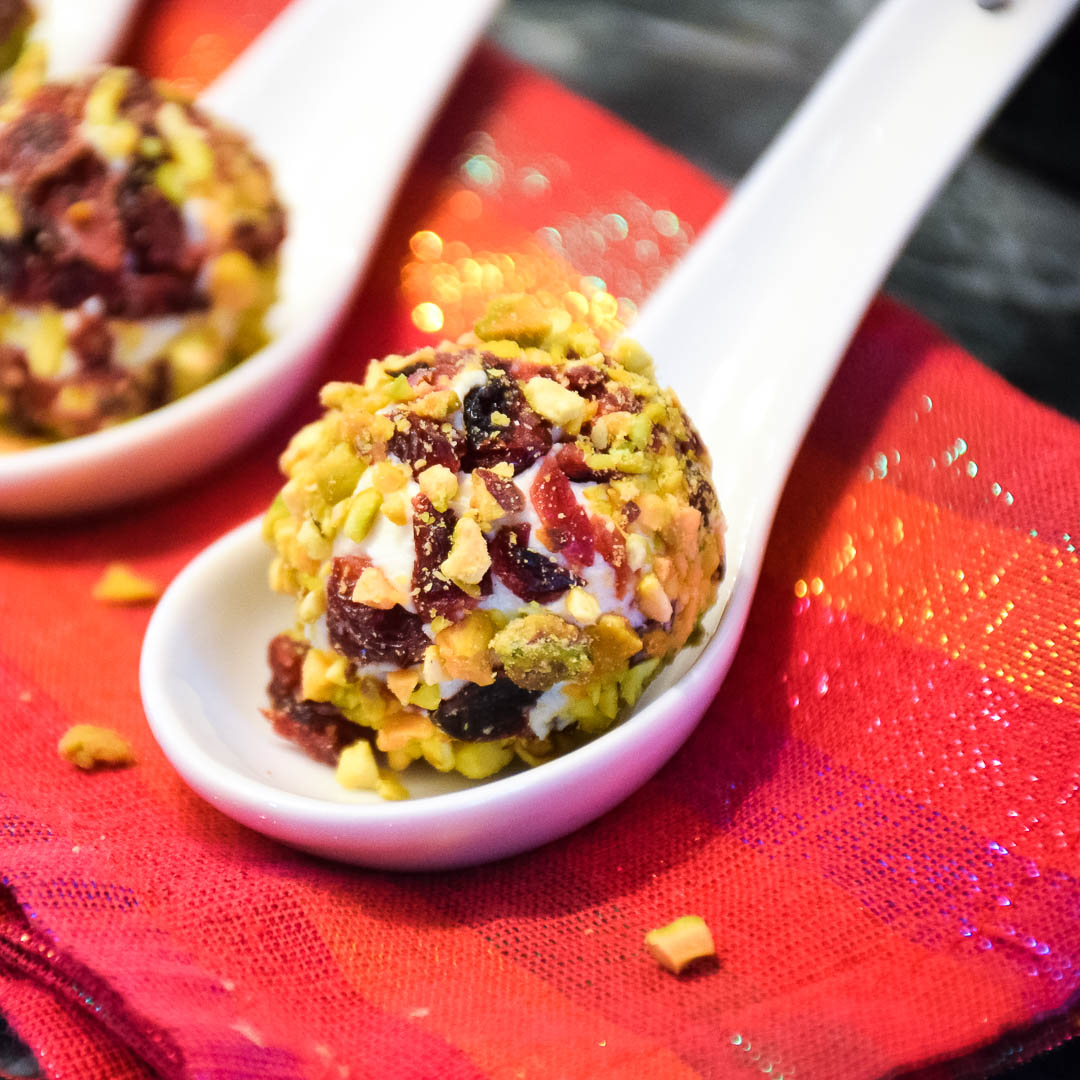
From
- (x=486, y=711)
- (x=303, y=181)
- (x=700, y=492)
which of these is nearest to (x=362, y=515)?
(x=486, y=711)

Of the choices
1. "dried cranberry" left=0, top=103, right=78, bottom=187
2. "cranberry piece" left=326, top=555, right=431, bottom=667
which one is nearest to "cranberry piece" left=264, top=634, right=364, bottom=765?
"cranberry piece" left=326, top=555, right=431, bottom=667

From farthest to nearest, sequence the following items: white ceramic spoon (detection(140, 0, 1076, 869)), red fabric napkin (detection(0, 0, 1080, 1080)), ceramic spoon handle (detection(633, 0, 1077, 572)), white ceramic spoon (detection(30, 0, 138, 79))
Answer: white ceramic spoon (detection(30, 0, 138, 79))
ceramic spoon handle (detection(633, 0, 1077, 572))
white ceramic spoon (detection(140, 0, 1076, 869))
red fabric napkin (detection(0, 0, 1080, 1080))

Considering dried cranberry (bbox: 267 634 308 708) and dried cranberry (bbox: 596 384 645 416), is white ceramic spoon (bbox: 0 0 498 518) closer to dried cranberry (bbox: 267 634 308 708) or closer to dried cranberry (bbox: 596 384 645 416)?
dried cranberry (bbox: 267 634 308 708)

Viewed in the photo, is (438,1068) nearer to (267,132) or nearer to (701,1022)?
(701,1022)

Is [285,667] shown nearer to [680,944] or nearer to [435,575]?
[435,575]

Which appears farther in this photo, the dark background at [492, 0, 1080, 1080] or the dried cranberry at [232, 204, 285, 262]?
the dark background at [492, 0, 1080, 1080]

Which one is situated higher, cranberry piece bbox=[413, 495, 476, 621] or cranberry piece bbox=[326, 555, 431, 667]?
cranberry piece bbox=[413, 495, 476, 621]
